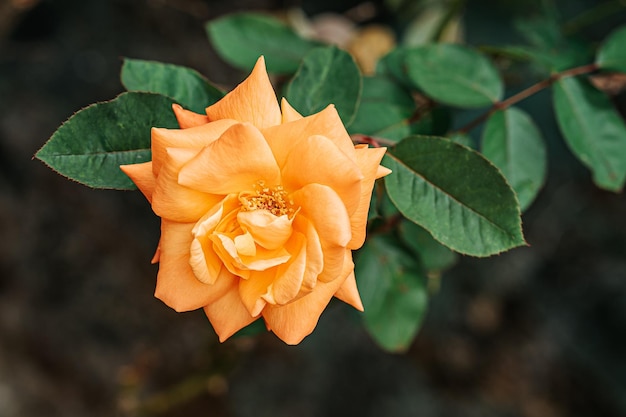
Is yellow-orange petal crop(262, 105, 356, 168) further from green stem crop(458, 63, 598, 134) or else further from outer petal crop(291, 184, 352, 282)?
green stem crop(458, 63, 598, 134)

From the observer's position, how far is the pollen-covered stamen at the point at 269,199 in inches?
21.2

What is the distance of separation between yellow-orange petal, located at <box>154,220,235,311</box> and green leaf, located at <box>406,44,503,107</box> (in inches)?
17.4

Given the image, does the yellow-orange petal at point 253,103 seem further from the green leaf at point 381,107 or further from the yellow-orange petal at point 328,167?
the green leaf at point 381,107

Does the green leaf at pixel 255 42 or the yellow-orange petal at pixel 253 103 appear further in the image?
the green leaf at pixel 255 42

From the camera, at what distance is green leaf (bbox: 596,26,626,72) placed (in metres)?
0.85

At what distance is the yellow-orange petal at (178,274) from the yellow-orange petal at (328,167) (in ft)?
0.41

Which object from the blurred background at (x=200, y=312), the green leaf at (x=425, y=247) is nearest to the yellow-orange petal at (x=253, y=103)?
the green leaf at (x=425, y=247)

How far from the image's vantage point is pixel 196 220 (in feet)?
1.76

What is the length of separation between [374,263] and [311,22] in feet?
2.62

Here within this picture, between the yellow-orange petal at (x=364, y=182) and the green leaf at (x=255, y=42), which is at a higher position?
the yellow-orange petal at (x=364, y=182)

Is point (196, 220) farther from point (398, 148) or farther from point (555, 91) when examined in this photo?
point (555, 91)

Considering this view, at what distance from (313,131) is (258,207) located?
0.09 meters

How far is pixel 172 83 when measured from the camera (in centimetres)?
69

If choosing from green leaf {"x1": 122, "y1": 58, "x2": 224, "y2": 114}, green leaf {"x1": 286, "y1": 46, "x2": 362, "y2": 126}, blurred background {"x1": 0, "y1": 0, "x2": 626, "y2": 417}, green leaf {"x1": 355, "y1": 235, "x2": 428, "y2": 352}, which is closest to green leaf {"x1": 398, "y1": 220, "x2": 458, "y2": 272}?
green leaf {"x1": 355, "y1": 235, "x2": 428, "y2": 352}
